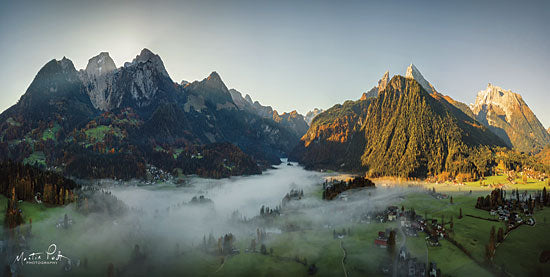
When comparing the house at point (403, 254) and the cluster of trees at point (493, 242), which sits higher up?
the cluster of trees at point (493, 242)

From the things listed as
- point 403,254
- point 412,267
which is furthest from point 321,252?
point 412,267

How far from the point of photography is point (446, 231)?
464 feet

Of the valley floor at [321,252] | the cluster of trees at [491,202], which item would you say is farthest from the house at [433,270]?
the cluster of trees at [491,202]

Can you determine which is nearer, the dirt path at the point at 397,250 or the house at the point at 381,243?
the dirt path at the point at 397,250

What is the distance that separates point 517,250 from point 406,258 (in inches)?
1565

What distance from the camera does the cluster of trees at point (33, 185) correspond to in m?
126

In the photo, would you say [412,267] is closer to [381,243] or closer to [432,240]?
[381,243]

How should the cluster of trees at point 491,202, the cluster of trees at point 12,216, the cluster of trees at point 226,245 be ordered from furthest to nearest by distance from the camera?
1. the cluster of trees at point 491,202
2. the cluster of trees at point 226,245
3. the cluster of trees at point 12,216

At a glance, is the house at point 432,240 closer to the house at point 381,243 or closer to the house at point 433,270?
the house at point 433,270

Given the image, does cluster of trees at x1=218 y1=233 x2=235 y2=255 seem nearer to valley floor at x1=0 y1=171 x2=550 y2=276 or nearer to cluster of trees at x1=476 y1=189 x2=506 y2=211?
valley floor at x1=0 y1=171 x2=550 y2=276

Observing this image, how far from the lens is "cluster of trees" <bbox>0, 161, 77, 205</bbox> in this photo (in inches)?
4970

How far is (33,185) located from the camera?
13338 centimetres

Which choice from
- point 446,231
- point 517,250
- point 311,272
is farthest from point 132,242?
point 517,250

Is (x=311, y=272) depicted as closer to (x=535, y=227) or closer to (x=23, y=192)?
(x=535, y=227)
